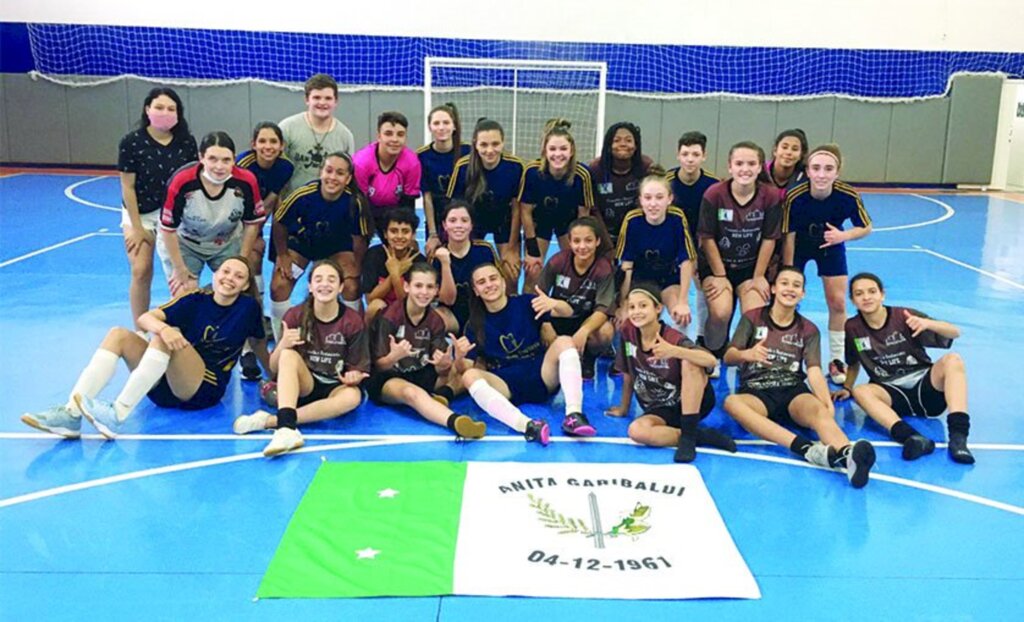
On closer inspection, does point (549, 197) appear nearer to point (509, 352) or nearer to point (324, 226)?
point (509, 352)

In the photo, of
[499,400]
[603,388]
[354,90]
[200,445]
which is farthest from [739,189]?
[354,90]

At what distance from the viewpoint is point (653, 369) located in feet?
15.8

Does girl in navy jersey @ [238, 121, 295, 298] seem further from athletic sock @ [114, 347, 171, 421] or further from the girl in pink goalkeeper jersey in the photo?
athletic sock @ [114, 347, 171, 421]

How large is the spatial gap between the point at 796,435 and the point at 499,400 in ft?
5.44

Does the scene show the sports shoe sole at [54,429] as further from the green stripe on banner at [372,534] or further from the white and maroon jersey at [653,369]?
the white and maroon jersey at [653,369]

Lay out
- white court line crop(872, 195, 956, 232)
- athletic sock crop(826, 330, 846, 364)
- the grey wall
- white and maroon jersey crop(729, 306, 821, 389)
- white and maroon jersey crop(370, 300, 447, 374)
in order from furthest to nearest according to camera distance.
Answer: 1. the grey wall
2. white court line crop(872, 195, 956, 232)
3. athletic sock crop(826, 330, 846, 364)
4. white and maroon jersey crop(370, 300, 447, 374)
5. white and maroon jersey crop(729, 306, 821, 389)

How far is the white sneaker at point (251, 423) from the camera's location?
187 inches

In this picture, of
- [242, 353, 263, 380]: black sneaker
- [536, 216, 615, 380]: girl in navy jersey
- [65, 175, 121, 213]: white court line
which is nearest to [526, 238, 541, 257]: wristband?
[536, 216, 615, 380]: girl in navy jersey

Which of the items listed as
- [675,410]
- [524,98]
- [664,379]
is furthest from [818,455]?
[524,98]

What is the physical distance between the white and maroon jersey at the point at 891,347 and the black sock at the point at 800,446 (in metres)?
0.87

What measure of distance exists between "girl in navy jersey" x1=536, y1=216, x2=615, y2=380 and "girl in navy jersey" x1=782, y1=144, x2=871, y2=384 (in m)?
1.28

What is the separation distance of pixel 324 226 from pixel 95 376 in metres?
1.77

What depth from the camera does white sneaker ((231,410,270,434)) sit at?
4.75 metres

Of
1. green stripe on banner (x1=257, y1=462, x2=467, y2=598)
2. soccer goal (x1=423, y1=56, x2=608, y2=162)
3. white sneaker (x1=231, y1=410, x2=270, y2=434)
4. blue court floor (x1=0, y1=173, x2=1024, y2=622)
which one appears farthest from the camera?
soccer goal (x1=423, y1=56, x2=608, y2=162)
